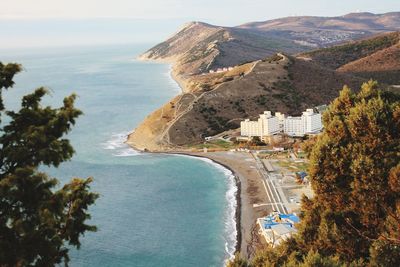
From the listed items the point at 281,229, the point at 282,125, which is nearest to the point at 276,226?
the point at 281,229

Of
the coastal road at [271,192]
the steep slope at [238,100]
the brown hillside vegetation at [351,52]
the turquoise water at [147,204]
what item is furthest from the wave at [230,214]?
the brown hillside vegetation at [351,52]

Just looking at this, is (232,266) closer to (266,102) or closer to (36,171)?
(36,171)

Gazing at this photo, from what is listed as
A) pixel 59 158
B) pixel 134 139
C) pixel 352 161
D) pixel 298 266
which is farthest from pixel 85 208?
pixel 134 139

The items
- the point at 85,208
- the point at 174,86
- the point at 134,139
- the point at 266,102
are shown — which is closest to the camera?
the point at 85,208

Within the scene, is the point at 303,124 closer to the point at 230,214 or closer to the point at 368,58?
the point at 230,214

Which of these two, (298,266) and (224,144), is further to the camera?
(224,144)

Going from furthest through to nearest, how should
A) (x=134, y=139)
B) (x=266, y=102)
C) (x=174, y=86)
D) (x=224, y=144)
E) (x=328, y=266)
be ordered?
(x=174, y=86) < (x=266, y=102) < (x=134, y=139) < (x=224, y=144) < (x=328, y=266)

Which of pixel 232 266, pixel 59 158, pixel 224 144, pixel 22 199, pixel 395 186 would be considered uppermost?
pixel 59 158
